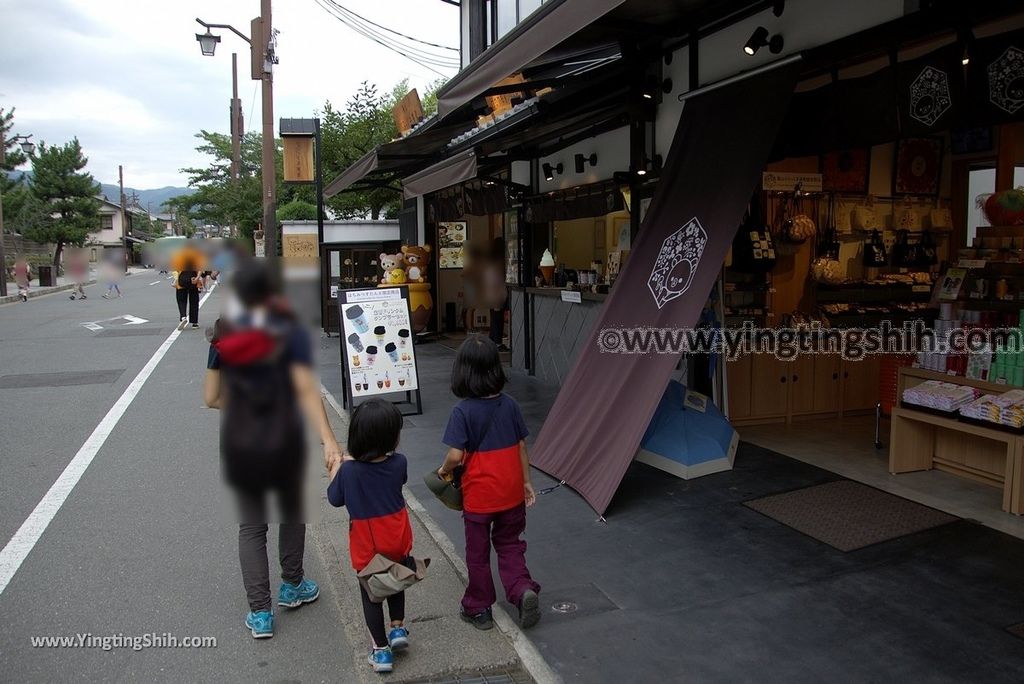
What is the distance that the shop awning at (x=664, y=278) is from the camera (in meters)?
5.20

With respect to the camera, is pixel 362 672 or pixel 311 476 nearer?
pixel 311 476

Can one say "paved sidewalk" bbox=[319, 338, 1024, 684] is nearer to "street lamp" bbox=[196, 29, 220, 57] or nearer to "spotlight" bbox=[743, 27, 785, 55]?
"street lamp" bbox=[196, 29, 220, 57]

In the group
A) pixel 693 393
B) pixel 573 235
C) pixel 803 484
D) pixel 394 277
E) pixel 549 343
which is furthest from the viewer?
pixel 394 277

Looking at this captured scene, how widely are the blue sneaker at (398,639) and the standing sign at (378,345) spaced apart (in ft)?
14.6

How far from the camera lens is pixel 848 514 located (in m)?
5.20

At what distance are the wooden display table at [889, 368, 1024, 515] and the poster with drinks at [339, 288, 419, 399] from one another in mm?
4975

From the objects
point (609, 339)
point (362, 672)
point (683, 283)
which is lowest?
point (362, 672)

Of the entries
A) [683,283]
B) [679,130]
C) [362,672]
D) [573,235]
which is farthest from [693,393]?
[573,235]

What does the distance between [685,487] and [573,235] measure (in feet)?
21.2

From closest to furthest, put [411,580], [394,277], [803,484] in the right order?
[411,580] < [803,484] < [394,277]

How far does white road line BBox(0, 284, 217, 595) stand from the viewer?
4742 millimetres

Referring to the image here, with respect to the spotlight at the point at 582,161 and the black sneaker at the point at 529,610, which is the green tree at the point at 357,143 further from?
the black sneaker at the point at 529,610

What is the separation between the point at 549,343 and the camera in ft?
34.1

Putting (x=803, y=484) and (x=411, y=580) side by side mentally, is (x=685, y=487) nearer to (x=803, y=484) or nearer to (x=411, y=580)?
(x=803, y=484)
